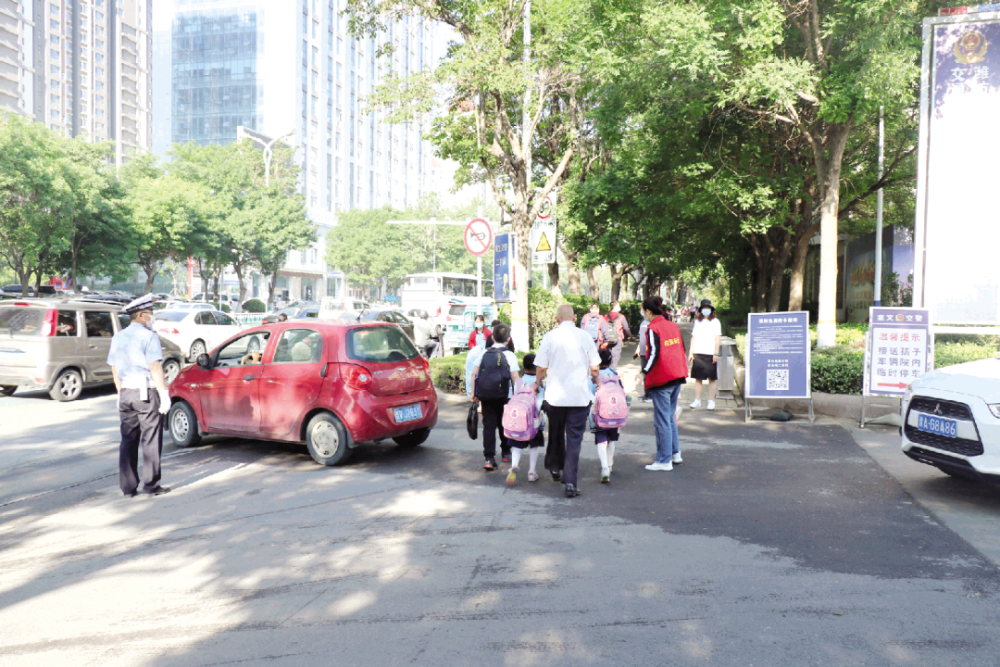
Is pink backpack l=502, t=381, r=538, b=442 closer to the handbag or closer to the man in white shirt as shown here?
the man in white shirt

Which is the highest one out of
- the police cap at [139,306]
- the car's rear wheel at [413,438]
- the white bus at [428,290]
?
the white bus at [428,290]

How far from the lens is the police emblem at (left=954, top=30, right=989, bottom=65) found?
10805mm

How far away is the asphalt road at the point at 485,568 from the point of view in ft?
12.4

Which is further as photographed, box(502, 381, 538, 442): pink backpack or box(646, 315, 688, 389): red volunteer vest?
box(646, 315, 688, 389): red volunteer vest

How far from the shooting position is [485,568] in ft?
16.0

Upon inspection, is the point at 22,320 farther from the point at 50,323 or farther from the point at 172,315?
the point at 172,315

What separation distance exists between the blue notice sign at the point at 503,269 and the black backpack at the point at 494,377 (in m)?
6.19

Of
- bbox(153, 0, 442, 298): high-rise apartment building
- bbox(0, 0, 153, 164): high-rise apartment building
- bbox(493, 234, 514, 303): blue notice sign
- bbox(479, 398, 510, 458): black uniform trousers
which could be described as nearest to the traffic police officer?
bbox(479, 398, 510, 458): black uniform trousers

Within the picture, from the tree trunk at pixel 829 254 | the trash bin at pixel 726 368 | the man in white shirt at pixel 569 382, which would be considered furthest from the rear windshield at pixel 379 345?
the tree trunk at pixel 829 254

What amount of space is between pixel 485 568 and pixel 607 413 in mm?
2539

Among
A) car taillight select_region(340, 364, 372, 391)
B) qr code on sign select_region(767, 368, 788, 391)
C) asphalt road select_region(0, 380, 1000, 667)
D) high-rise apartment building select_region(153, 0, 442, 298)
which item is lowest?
asphalt road select_region(0, 380, 1000, 667)

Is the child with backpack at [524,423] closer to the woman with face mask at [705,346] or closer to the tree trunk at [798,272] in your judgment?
the woman with face mask at [705,346]

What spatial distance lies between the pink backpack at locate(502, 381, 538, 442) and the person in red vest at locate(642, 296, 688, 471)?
1.32 m

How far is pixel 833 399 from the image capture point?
36.6 feet
